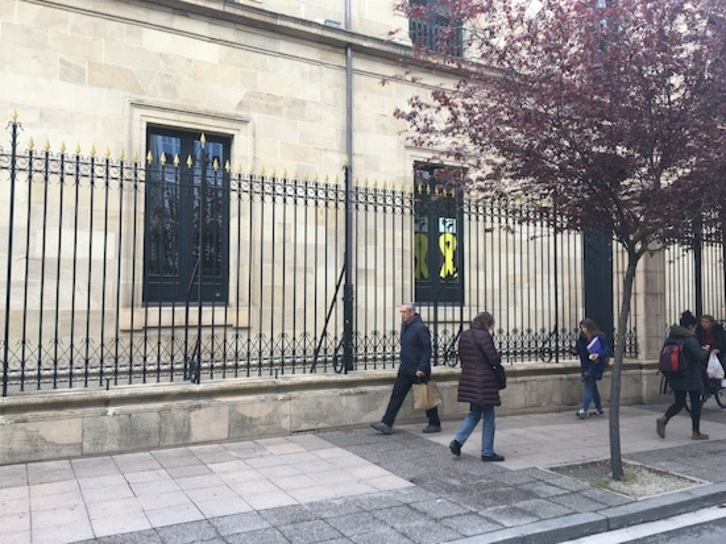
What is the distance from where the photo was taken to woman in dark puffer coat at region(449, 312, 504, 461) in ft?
22.0

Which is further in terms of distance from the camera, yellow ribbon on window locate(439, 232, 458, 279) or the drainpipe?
yellow ribbon on window locate(439, 232, 458, 279)

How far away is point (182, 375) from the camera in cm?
811

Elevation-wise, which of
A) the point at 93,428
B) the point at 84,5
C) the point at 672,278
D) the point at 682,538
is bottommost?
the point at 682,538

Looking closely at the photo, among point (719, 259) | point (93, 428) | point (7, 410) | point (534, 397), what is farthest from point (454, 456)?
point (719, 259)

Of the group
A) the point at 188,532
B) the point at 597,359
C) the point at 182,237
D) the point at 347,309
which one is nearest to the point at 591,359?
the point at 597,359

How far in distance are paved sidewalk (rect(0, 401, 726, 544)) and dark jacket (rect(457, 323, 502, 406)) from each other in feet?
2.36

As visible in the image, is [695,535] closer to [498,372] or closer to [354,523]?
[498,372]

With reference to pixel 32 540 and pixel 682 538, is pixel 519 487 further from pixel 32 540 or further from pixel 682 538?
pixel 32 540

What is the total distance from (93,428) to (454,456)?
3.95 meters

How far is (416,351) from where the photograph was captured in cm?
780

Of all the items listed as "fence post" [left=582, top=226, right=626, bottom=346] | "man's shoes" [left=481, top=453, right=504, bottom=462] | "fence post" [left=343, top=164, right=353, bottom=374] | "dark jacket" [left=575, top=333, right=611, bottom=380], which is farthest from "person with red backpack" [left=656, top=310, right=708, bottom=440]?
"fence post" [left=343, top=164, right=353, bottom=374]

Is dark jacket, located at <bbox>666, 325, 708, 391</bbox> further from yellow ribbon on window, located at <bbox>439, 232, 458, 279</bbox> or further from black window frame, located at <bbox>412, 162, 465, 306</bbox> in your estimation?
yellow ribbon on window, located at <bbox>439, 232, 458, 279</bbox>

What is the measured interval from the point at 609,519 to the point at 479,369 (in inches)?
82.2

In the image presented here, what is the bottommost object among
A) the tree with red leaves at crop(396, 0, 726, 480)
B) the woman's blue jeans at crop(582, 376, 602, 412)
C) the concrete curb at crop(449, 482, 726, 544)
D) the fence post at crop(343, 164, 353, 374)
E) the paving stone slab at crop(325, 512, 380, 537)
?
the concrete curb at crop(449, 482, 726, 544)
